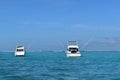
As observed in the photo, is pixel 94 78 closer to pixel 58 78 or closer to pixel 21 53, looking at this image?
pixel 58 78

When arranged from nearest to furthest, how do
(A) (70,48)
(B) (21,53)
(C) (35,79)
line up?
(C) (35,79) → (A) (70,48) → (B) (21,53)

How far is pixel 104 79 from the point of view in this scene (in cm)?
3872

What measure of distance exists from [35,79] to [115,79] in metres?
8.84

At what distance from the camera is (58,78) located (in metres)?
39.5

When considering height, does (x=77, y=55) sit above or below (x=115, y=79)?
above

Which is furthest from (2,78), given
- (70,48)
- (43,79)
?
(70,48)

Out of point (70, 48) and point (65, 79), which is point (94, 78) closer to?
point (65, 79)

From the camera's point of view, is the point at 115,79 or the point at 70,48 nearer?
the point at 115,79

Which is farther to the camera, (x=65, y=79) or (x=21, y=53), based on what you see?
(x=21, y=53)

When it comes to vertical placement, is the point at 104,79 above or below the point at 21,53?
below

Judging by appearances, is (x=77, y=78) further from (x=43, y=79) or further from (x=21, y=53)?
(x=21, y=53)

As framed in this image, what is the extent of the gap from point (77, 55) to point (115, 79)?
62.0 meters

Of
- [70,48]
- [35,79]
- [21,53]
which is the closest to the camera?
[35,79]

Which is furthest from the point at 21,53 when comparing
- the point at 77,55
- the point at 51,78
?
the point at 51,78
